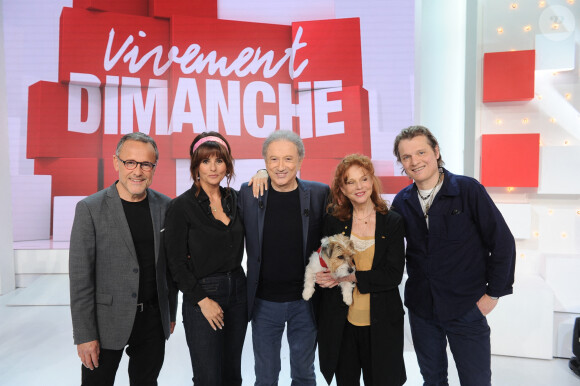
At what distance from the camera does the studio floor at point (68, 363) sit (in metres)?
2.57

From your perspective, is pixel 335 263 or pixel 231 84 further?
pixel 231 84

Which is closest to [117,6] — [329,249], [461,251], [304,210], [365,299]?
[304,210]

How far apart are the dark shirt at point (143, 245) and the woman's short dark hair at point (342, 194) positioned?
973mm

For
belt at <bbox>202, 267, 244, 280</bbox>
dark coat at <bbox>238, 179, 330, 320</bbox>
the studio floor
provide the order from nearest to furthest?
belt at <bbox>202, 267, 244, 280</bbox>, dark coat at <bbox>238, 179, 330, 320</bbox>, the studio floor

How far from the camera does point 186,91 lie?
4.52 m

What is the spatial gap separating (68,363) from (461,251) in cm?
334

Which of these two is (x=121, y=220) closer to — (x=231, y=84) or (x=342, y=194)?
(x=342, y=194)

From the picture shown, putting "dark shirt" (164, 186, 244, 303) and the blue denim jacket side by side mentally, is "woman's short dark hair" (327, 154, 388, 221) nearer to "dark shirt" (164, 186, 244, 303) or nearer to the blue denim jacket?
the blue denim jacket

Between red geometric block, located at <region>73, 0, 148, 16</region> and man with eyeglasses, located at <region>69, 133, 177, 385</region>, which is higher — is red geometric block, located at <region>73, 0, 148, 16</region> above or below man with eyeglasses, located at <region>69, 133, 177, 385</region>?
above

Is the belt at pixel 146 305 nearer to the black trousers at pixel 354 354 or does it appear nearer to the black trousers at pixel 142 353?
the black trousers at pixel 142 353

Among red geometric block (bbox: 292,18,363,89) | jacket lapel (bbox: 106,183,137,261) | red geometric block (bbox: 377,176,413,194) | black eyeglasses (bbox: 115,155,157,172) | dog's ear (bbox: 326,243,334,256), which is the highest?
red geometric block (bbox: 292,18,363,89)

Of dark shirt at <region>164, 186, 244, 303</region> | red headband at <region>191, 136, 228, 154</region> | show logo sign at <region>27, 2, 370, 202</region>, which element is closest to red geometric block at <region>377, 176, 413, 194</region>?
show logo sign at <region>27, 2, 370, 202</region>

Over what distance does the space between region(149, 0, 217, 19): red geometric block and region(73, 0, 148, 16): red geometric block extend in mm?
132

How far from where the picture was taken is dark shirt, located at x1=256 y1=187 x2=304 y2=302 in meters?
1.69
